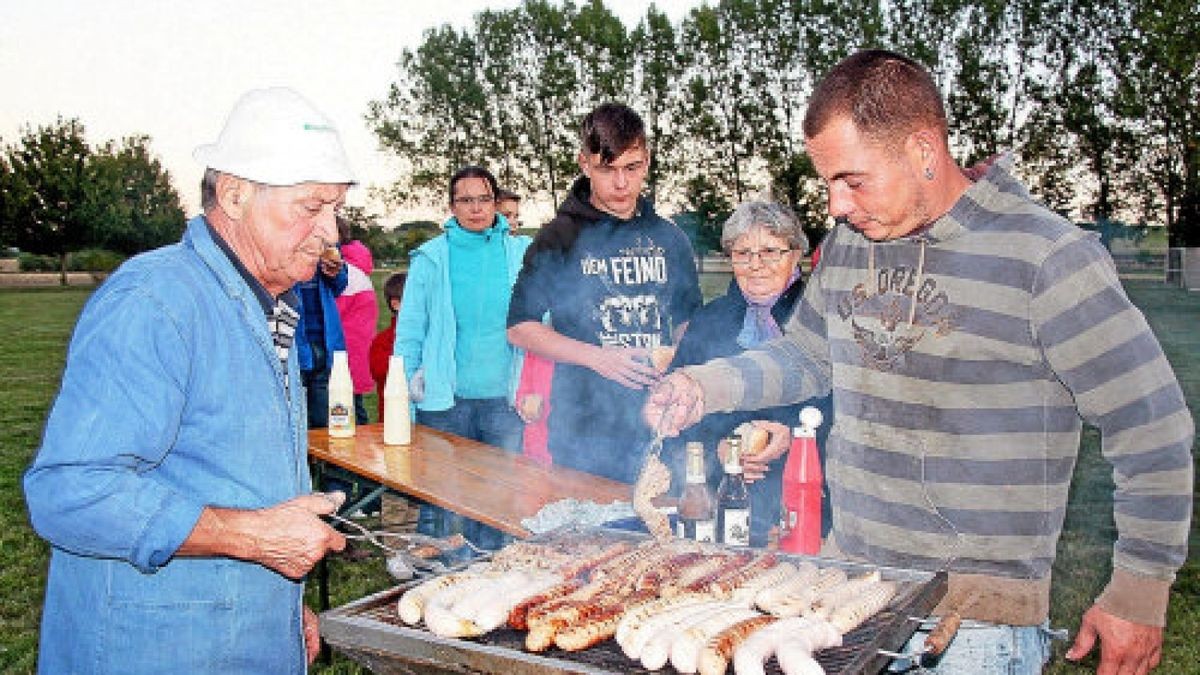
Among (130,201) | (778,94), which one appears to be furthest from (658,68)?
(130,201)

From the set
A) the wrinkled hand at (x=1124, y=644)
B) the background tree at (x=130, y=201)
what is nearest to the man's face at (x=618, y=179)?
the wrinkled hand at (x=1124, y=644)

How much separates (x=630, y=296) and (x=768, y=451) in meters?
1.69

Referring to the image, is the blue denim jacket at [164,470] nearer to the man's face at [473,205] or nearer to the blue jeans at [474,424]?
the blue jeans at [474,424]

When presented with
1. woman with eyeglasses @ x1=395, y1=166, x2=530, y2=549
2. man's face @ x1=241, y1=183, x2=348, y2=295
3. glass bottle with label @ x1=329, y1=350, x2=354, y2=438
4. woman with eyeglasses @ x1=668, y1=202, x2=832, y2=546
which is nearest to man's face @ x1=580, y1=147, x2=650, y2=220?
woman with eyeglasses @ x1=668, y1=202, x2=832, y2=546

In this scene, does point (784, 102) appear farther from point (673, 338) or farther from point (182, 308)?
point (182, 308)

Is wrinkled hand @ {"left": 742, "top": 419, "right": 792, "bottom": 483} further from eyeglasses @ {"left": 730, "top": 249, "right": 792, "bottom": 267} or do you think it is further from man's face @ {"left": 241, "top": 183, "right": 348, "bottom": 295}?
man's face @ {"left": 241, "top": 183, "right": 348, "bottom": 295}

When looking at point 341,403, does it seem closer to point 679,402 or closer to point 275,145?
point 679,402

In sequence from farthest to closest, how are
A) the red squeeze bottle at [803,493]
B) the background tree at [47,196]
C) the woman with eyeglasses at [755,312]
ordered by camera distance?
the background tree at [47,196]
the woman with eyeglasses at [755,312]
the red squeeze bottle at [803,493]

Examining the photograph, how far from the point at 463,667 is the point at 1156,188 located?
40166 millimetres

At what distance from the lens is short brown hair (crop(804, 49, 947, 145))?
7.98 feet

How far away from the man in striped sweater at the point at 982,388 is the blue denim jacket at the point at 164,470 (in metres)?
1.60

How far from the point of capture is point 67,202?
185ft

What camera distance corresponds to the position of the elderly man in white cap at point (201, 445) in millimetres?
2092

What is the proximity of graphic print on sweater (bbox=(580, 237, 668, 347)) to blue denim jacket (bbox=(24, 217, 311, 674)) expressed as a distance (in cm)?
263
